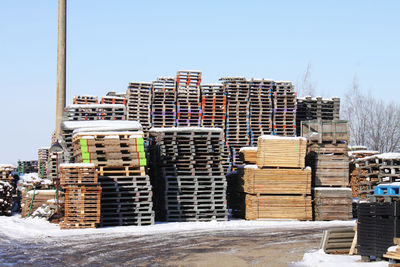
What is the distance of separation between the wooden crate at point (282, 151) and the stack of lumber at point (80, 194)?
6.33 meters

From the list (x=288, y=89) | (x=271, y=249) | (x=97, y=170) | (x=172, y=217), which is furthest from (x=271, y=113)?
(x=271, y=249)

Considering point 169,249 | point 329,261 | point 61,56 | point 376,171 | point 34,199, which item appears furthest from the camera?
point 61,56

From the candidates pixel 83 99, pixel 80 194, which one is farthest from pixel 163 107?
pixel 80 194

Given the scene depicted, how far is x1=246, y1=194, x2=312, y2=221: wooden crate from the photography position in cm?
2083

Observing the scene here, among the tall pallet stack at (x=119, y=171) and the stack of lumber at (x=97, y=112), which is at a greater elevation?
the stack of lumber at (x=97, y=112)

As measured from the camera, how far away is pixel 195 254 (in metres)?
12.8

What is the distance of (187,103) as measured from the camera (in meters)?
26.9

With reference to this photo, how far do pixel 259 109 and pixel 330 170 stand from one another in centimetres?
630

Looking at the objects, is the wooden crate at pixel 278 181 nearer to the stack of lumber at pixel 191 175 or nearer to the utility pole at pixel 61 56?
the stack of lumber at pixel 191 175

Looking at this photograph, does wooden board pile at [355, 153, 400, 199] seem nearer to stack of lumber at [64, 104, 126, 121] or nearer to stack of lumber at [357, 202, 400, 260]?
stack of lumber at [64, 104, 126, 121]

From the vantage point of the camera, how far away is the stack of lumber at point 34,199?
70.4ft

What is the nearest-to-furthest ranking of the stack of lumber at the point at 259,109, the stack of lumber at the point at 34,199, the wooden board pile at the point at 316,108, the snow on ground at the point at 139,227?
the snow on ground at the point at 139,227
the stack of lumber at the point at 34,199
the stack of lumber at the point at 259,109
the wooden board pile at the point at 316,108

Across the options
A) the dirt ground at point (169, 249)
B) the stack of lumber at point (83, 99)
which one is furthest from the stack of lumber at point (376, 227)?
the stack of lumber at point (83, 99)

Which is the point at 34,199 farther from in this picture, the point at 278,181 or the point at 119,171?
the point at 278,181
